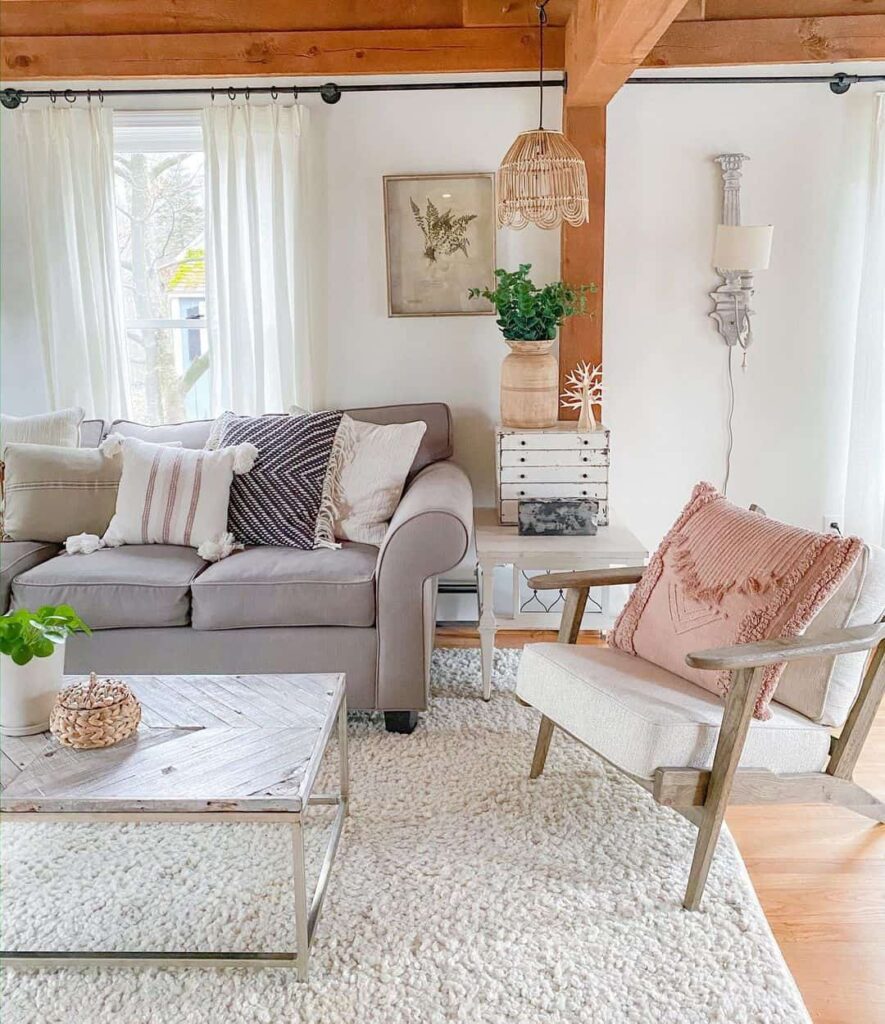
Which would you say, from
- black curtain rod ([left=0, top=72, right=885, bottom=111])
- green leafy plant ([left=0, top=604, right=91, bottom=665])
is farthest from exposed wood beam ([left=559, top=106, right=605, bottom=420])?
green leafy plant ([left=0, top=604, right=91, bottom=665])

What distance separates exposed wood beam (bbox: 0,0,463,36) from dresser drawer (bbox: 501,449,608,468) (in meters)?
1.70

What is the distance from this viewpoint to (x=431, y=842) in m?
2.45

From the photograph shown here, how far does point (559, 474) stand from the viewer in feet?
11.4

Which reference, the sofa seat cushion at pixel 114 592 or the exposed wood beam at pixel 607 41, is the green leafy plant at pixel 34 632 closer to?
the sofa seat cushion at pixel 114 592

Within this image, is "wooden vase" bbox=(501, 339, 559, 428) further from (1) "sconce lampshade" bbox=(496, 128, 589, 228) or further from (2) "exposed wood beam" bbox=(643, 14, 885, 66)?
(2) "exposed wood beam" bbox=(643, 14, 885, 66)

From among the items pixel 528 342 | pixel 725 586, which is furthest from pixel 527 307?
pixel 725 586

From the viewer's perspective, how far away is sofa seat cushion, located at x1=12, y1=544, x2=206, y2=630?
3006 mm

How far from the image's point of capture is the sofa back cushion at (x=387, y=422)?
3.71 meters

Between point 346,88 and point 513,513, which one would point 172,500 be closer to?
point 513,513

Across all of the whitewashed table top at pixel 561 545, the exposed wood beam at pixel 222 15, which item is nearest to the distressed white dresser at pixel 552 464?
the whitewashed table top at pixel 561 545

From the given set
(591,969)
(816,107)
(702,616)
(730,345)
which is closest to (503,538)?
(702,616)

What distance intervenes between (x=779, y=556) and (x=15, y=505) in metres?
2.54

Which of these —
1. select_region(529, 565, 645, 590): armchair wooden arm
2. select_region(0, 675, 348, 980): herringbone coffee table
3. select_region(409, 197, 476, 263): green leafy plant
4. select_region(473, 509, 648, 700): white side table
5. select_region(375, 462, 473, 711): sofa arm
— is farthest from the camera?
select_region(409, 197, 476, 263): green leafy plant

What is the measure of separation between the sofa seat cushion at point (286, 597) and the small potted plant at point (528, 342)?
0.95 m
